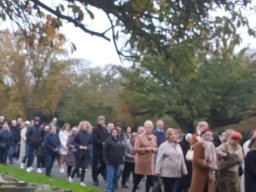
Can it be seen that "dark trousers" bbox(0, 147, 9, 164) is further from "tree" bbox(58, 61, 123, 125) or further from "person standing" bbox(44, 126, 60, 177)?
"tree" bbox(58, 61, 123, 125)

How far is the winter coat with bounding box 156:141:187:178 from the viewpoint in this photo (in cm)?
1662

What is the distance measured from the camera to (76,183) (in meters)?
21.8

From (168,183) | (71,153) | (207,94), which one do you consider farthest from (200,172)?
(207,94)

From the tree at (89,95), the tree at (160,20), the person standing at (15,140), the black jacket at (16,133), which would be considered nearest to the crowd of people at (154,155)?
the person standing at (15,140)

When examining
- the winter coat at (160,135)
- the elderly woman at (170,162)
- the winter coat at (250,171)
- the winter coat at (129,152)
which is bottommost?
the winter coat at (250,171)

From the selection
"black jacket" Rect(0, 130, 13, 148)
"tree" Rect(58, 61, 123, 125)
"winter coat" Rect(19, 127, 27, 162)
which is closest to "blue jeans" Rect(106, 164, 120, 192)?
"black jacket" Rect(0, 130, 13, 148)

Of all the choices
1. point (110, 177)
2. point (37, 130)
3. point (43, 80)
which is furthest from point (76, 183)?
point (43, 80)

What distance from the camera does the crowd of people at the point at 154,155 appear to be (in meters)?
15.3

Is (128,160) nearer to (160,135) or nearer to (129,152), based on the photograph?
(129,152)

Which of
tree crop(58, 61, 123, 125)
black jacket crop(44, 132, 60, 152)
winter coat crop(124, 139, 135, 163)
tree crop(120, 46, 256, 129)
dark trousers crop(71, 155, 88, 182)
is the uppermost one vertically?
tree crop(58, 61, 123, 125)

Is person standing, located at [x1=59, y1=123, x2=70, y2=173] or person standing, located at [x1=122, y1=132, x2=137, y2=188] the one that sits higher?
person standing, located at [x1=59, y1=123, x2=70, y2=173]

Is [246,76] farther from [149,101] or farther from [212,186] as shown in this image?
[212,186]

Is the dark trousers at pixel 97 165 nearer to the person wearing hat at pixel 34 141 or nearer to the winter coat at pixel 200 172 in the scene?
the person wearing hat at pixel 34 141

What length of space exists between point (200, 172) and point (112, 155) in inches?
162
